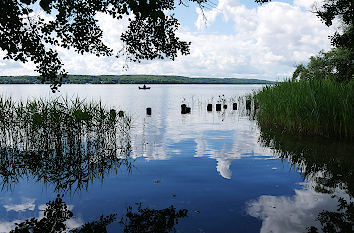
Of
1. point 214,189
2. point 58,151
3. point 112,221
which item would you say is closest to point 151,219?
point 112,221

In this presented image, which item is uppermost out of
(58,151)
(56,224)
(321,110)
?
(321,110)

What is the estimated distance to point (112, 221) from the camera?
17.5ft

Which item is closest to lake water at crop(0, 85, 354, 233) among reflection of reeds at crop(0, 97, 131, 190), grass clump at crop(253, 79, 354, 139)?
reflection of reeds at crop(0, 97, 131, 190)

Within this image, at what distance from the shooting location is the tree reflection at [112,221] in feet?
16.5

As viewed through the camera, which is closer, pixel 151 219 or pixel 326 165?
pixel 151 219

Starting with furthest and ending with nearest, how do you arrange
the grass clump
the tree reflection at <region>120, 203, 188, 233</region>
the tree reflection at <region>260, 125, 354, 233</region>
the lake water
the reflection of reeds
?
the grass clump, the reflection of reeds, the lake water, the tree reflection at <region>260, 125, 354, 233</region>, the tree reflection at <region>120, 203, 188, 233</region>

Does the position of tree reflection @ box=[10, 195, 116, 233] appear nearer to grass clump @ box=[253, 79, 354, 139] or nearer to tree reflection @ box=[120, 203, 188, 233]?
tree reflection @ box=[120, 203, 188, 233]

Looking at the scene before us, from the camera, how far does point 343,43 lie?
10711mm

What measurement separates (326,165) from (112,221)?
264 inches

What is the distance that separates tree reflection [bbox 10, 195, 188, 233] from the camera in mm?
5023

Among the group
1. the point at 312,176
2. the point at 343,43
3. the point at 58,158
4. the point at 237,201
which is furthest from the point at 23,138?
the point at 343,43

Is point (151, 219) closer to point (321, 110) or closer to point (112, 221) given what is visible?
point (112, 221)

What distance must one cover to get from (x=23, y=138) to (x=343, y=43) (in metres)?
12.8

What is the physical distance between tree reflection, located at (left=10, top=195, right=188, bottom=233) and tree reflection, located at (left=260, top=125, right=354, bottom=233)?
7.91ft
